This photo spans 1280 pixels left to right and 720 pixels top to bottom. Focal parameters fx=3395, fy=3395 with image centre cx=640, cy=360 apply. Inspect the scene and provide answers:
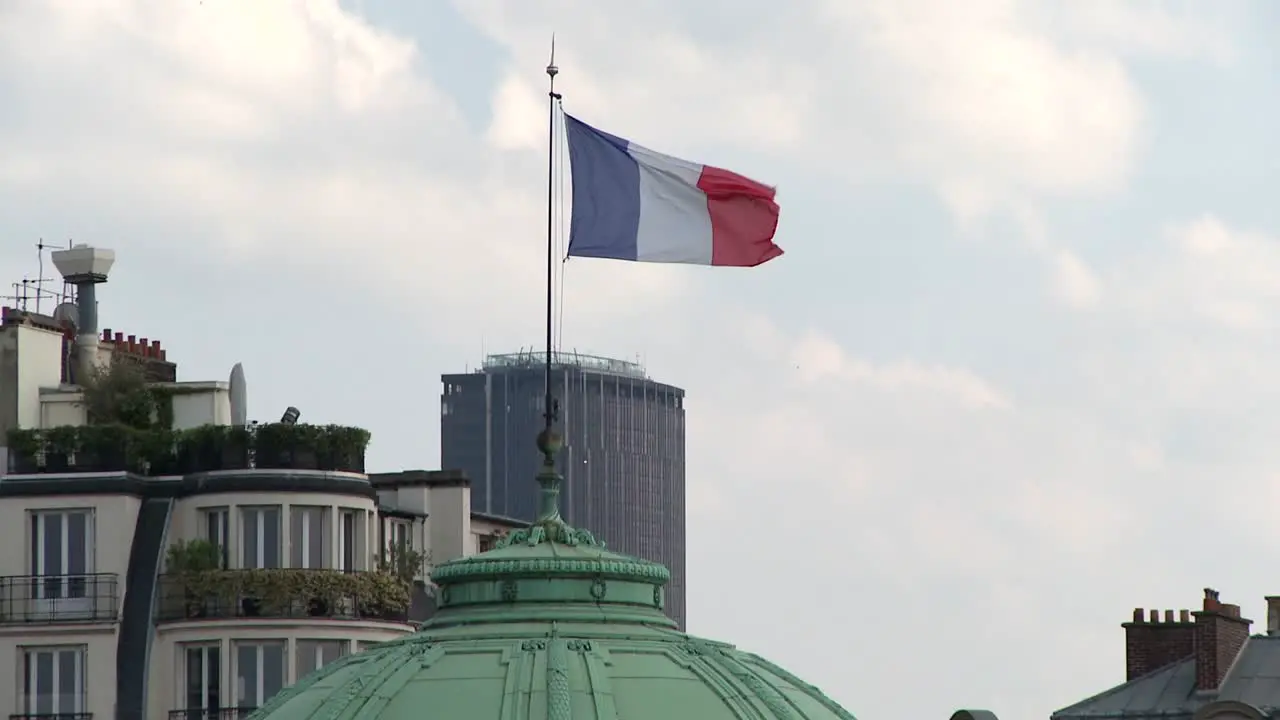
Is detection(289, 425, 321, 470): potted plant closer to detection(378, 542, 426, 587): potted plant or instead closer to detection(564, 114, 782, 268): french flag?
detection(378, 542, 426, 587): potted plant

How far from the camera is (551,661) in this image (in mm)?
35219

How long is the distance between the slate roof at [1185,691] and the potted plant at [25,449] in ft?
90.5

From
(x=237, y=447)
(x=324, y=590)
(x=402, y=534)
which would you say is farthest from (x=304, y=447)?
(x=402, y=534)

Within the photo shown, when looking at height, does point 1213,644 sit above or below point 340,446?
below

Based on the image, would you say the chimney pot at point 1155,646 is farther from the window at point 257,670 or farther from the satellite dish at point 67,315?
the satellite dish at point 67,315

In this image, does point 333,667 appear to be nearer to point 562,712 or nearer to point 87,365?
point 562,712

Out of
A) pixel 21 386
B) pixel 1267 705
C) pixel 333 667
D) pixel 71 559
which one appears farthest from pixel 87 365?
pixel 333 667

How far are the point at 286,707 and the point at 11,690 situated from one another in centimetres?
5260

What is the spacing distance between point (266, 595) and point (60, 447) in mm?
7280

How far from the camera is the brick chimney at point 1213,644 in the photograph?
79812mm

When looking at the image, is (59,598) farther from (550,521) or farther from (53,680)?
(550,521)

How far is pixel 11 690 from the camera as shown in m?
87.2

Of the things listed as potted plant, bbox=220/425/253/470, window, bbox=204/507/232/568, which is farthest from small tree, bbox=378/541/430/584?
potted plant, bbox=220/425/253/470

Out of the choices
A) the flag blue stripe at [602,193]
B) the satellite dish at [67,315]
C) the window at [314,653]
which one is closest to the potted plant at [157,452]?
the window at [314,653]
